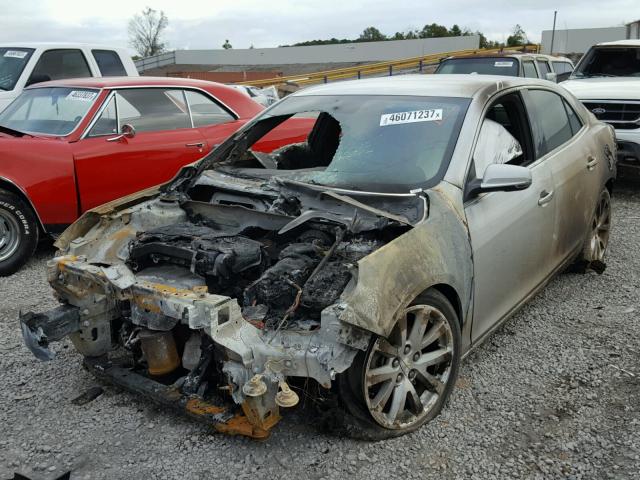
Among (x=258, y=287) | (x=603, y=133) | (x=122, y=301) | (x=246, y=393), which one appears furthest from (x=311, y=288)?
(x=603, y=133)

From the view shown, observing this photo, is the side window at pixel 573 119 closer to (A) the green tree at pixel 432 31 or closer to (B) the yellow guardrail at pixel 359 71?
(B) the yellow guardrail at pixel 359 71

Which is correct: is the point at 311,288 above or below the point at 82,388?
above

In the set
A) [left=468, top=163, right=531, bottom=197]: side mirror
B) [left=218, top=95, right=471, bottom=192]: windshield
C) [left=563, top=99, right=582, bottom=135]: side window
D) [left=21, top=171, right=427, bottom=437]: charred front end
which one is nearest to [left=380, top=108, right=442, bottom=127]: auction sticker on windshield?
[left=218, top=95, right=471, bottom=192]: windshield

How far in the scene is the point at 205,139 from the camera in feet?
20.9

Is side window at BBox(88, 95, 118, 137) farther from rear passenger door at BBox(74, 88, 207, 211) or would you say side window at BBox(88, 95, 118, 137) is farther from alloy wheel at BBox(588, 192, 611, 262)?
alloy wheel at BBox(588, 192, 611, 262)

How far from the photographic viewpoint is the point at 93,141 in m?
5.71

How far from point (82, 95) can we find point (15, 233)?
5.03 ft

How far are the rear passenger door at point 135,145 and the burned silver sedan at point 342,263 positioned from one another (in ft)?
6.27

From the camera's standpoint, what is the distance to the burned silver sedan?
2650 mm

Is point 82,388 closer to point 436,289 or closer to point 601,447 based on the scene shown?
point 436,289

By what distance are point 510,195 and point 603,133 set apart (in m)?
2.03

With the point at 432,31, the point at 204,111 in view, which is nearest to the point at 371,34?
the point at 432,31

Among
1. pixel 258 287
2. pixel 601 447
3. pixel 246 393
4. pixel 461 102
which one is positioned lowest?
pixel 601 447

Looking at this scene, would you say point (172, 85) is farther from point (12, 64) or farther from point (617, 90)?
point (617, 90)
